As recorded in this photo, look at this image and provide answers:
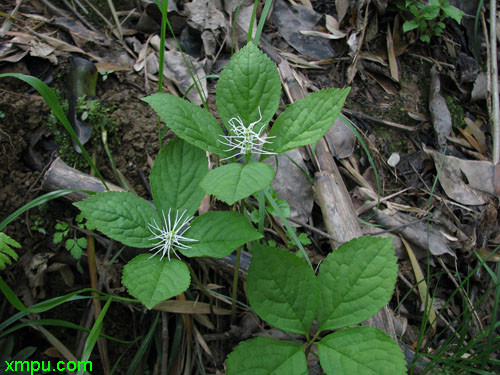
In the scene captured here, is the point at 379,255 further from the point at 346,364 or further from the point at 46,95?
the point at 46,95

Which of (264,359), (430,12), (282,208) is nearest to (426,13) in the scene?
(430,12)

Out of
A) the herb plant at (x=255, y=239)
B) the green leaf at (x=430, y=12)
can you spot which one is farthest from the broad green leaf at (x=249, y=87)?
the green leaf at (x=430, y=12)

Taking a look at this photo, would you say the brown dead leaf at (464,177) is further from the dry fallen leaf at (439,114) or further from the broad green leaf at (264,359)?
the broad green leaf at (264,359)

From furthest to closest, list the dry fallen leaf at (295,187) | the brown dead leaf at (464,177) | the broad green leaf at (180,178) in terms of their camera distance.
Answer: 1. the brown dead leaf at (464,177)
2. the dry fallen leaf at (295,187)
3. the broad green leaf at (180,178)

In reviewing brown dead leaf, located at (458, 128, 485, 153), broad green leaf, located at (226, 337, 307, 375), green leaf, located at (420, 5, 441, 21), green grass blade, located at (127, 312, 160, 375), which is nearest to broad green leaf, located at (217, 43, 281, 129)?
broad green leaf, located at (226, 337, 307, 375)

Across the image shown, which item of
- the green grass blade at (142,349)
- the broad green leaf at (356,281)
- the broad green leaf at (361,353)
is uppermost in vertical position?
the broad green leaf at (356,281)

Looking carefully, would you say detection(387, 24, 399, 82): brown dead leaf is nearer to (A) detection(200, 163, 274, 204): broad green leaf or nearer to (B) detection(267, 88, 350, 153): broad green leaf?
(B) detection(267, 88, 350, 153): broad green leaf

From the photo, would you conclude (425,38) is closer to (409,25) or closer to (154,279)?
(409,25)

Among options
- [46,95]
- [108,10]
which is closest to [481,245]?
[46,95]
